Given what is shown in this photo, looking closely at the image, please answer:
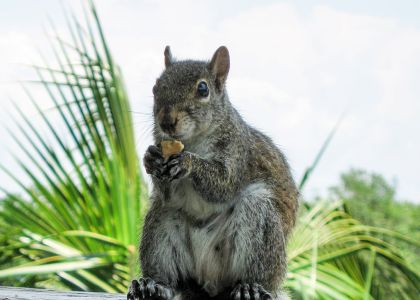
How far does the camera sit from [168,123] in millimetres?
2434

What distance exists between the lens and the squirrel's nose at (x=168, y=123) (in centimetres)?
243

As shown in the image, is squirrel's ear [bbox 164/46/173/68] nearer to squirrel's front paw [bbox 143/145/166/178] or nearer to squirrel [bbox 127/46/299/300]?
squirrel [bbox 127/46/299/300]

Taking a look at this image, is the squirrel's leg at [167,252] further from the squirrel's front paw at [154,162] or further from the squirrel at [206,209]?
the squirrel's front paw at [154,162]

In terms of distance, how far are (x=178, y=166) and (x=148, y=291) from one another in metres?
0.50

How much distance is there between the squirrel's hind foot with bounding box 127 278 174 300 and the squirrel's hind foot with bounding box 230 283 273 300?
0.87 ft

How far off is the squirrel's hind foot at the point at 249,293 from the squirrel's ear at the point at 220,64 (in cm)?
89

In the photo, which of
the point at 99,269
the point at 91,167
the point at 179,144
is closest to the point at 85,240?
the point at 99,269

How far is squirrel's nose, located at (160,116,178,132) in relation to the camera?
2.43m

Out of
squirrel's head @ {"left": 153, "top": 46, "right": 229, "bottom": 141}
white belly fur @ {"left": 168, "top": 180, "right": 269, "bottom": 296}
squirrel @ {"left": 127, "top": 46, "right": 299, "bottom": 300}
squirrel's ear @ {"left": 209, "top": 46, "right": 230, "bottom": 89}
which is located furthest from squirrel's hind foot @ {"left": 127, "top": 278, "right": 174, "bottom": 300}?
squirrel's ear @ {"left": 209, "top": 46, "right": 230, "bottom": 89}

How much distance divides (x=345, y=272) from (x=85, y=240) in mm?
1990

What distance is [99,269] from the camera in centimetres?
450

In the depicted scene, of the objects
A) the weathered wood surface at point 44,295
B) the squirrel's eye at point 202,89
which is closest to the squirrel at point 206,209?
the squirrel's eye at point 202,89

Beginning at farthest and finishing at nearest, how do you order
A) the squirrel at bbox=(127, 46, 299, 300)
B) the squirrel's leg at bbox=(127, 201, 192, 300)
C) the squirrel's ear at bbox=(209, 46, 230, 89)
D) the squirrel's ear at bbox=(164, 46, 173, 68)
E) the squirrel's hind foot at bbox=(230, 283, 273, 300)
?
the squirrel's ear at bbox=(164, 46, 173, 68), the squirrel's ear at bbox=(209, 46, 230, 89), the squirrel's leg at bbox=(127, 201, 192, 300), the squirrel at bbox=(127, 46, 299, 300), the squirrel's hind foot at bbox=(230, 283, 273, 300)

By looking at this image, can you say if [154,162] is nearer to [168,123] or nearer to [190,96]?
[168,123]
